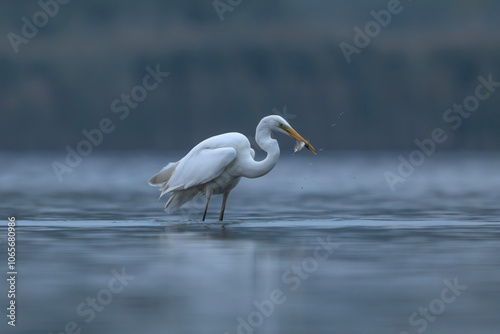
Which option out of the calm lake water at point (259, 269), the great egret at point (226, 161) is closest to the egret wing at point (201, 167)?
the great egret at point (226, 161)

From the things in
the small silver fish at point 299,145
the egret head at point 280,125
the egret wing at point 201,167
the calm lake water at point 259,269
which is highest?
the egret head at point 280,125

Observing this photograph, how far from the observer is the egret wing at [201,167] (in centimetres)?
1781

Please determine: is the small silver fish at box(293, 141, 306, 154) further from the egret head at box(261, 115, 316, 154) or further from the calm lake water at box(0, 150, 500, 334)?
the calm lake water at box(0, 150, 500, 334)

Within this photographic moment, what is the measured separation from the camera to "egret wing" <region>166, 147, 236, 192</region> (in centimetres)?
1781

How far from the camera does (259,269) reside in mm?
12508

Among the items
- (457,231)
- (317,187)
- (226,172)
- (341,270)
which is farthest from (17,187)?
(341,270)

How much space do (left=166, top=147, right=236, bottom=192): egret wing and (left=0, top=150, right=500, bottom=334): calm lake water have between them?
0.65 metres

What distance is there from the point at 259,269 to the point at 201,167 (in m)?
5.67

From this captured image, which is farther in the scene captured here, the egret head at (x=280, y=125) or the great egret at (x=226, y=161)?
the egret head at (x=280, y=125)

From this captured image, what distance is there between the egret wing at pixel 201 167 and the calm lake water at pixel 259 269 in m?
0.65

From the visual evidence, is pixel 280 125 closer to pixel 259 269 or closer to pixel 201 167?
pixel 201 167

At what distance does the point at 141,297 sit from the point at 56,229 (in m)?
6.71

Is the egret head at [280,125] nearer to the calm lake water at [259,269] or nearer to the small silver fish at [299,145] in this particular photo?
the small silver fish at [299,145]

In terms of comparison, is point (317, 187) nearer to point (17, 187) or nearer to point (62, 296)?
point (17, 187)
